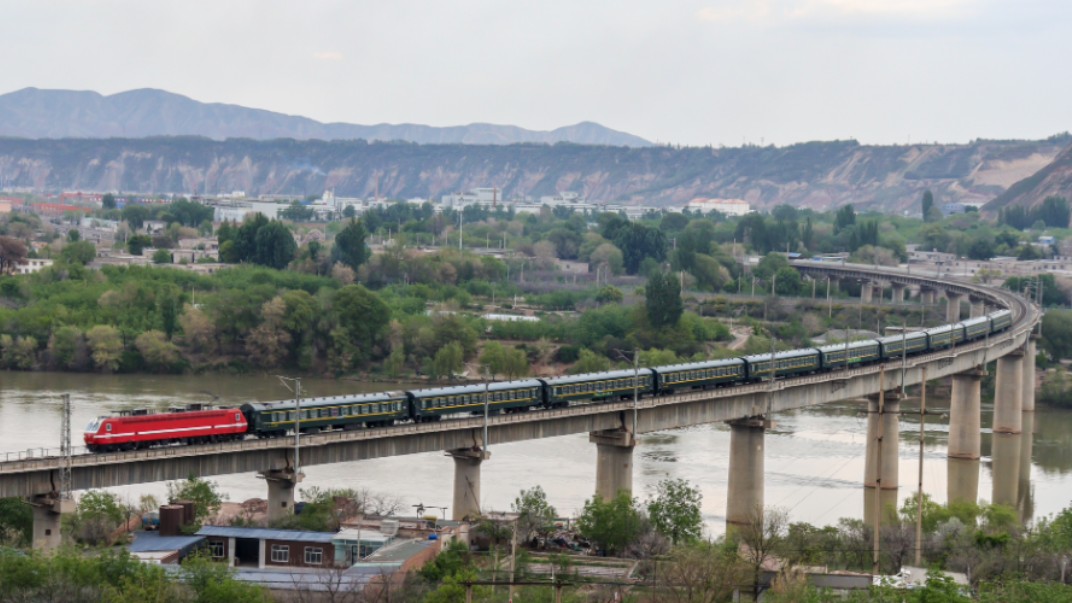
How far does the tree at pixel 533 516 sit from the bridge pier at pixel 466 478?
45.7 inches

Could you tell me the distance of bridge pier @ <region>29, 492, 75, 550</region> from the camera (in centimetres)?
3475

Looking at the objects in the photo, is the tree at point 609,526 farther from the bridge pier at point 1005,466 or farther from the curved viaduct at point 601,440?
the bridge pier at point 1005,466

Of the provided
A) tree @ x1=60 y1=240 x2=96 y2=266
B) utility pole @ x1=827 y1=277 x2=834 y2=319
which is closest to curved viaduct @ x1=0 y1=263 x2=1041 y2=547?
utility pole @ x1=827 y1=277 x2=834 y2=319

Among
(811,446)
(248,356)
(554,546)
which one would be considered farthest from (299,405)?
(248,356)

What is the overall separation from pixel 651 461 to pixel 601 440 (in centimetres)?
1180

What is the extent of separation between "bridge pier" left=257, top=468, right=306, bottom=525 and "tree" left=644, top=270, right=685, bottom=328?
5232cm

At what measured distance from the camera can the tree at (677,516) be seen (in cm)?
4169

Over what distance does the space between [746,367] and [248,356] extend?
40274 mm

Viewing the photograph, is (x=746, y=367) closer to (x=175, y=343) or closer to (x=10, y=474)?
(x=10, y=474)

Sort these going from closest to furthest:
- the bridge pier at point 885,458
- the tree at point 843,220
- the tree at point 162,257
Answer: the bridge pier at point 885,458
the tree at point 162,257
the tree at point 843,220

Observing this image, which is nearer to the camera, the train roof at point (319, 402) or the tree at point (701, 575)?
the tree at point (701, 575)

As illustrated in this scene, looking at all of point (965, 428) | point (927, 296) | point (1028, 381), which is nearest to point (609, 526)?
point (965, 428)

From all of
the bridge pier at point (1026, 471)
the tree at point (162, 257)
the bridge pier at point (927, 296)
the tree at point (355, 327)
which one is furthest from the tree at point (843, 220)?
the bridge pier at point (1026, 471)

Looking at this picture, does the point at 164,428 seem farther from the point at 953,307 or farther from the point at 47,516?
the point at 953,307
